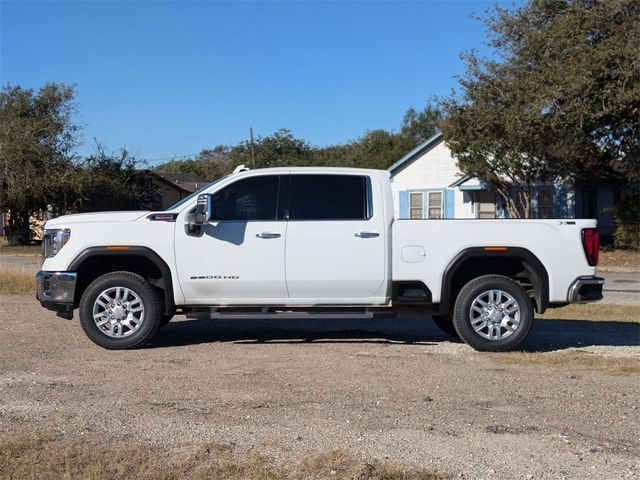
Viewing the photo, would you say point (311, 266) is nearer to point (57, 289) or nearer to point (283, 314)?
point (283, 314)

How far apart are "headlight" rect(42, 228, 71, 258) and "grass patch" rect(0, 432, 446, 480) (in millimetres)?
3782

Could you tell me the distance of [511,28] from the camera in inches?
1027

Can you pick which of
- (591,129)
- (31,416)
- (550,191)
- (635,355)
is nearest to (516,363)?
(635,355)

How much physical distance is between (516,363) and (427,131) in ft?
211

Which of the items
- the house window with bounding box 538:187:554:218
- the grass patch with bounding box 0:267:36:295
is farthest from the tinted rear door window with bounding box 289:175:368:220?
the house window with bounding box 538:187:554:218

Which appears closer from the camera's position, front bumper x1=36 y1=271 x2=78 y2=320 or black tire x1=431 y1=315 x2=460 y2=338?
front bumper x1=36 y1=271 x2=78 y2=320

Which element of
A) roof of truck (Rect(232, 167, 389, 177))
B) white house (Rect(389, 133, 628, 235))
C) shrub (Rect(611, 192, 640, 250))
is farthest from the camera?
white house (Rect(389, 133, 628, 235))

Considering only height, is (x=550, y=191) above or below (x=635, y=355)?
above

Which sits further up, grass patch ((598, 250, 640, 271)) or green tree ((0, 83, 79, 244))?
green tree ((0, 83, 79, 244))

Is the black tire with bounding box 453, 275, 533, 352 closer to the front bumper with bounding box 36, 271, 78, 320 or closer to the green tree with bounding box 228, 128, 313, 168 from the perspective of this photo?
the front bumper with bounding box 36, 271, 78, 320

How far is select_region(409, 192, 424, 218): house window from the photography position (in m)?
35.9

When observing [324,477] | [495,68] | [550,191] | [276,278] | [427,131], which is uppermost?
[427,131]

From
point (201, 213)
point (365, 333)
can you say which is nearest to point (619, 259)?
point (365, 333)

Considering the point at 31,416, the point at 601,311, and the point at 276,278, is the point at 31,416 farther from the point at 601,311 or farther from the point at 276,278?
the point at 601,311
